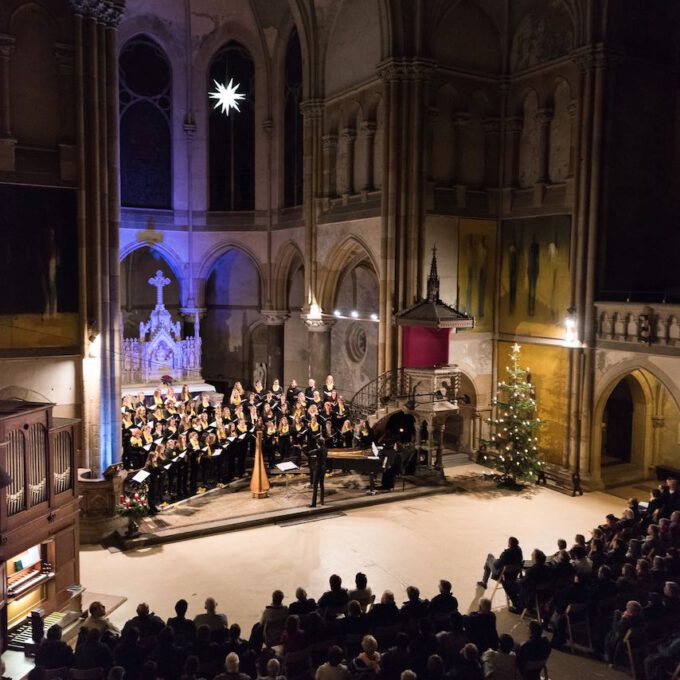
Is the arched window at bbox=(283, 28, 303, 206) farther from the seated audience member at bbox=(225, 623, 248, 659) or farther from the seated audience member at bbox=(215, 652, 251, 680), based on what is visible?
the seated audience member at bbox=(215, 652, 251, 680)

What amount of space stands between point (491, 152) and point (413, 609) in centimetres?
1550

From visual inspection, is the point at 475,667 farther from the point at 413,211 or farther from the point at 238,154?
the point at 238,154

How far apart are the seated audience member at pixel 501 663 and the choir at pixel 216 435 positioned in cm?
918

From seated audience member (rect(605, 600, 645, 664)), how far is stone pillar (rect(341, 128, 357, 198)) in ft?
52.9

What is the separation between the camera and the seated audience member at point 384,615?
27.0 ft

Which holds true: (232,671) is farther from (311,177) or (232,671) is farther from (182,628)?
(311,177)

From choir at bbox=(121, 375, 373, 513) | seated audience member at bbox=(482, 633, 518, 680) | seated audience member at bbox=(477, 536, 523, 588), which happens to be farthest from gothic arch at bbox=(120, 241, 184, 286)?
seated audience member at bbox=(482, 633, 518, 680)

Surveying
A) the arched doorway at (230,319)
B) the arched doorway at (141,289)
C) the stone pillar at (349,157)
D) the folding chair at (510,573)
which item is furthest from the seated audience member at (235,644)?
the arched doorway at (141,289)

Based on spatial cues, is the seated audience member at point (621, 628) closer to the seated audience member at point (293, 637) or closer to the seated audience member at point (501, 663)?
the seated audience member at point (501, 663)

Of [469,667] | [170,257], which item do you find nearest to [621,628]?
[469,667]

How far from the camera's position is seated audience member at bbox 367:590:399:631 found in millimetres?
8227

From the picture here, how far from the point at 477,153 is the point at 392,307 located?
5.36 meters

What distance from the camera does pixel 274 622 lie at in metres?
8.59

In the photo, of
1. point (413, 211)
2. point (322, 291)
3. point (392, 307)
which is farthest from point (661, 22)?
point (322, 291)
